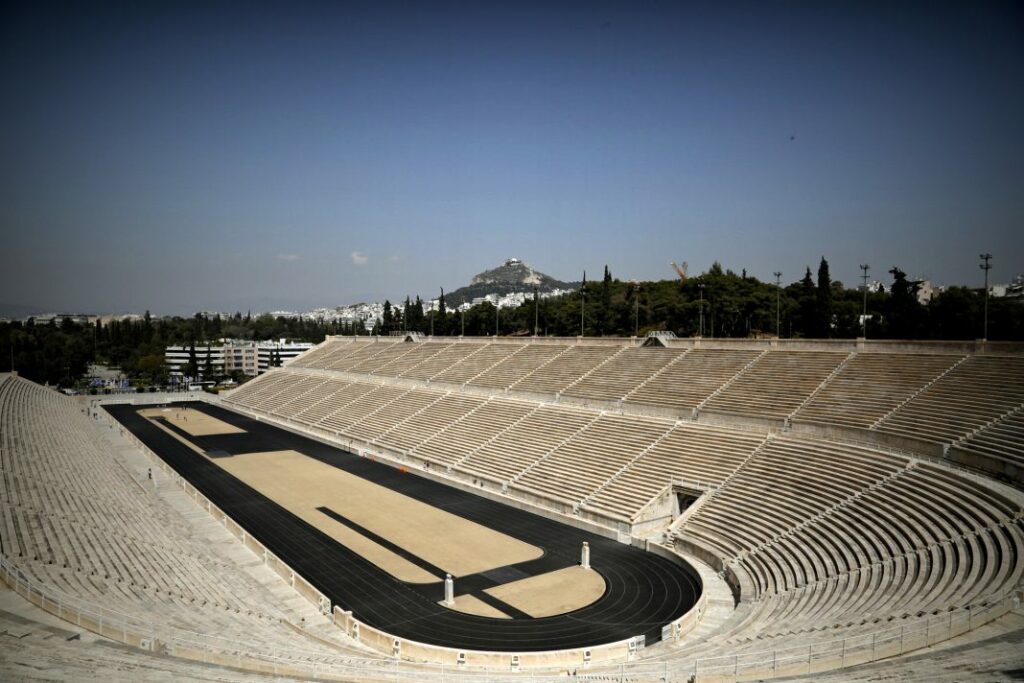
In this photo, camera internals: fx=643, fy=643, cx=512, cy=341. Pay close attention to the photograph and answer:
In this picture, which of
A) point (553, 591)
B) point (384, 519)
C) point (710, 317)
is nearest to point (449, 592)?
point (553, 591)

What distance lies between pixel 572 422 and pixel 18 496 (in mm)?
25408

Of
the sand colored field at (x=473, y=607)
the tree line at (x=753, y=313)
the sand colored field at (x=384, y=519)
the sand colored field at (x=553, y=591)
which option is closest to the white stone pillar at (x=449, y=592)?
Answer: the sand colored field at (x=473, y=607)

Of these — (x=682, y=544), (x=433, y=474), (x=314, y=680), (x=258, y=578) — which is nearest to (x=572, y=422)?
(x=433, y=474)

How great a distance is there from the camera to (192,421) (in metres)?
59.0

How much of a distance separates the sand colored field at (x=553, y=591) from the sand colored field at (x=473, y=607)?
651 millimetres

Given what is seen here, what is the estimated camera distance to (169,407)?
229ft

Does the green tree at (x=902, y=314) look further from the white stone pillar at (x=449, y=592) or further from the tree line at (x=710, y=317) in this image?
the white stone pillar at (x=449, y=592)

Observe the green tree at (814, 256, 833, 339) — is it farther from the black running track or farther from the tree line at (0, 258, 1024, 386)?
the black running track

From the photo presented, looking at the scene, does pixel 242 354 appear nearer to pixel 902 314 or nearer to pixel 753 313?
pixel 753 313

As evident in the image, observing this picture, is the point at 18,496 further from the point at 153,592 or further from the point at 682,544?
the point at 682,544

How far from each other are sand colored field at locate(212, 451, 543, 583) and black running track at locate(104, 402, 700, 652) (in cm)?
55

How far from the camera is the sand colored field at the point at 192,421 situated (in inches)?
2101

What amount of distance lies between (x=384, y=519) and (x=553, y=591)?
10.6m

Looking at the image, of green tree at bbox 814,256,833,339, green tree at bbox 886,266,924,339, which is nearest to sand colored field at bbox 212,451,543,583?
green tree at bbox 814,256,833,339
